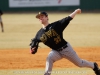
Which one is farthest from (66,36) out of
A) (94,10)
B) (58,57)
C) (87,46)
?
(94,10)

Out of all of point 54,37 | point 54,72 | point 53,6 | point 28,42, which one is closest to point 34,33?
point 28,42

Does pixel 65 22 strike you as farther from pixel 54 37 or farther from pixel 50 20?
pixel 50 20

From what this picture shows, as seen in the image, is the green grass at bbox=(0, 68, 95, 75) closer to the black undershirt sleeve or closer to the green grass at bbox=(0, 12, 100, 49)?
the black undershirt sleeve

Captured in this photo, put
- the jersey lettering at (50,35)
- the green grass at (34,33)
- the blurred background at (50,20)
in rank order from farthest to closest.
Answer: the blurred background at (50,20) < the green grass at (34,33) < the jersey lettering at (50,35)

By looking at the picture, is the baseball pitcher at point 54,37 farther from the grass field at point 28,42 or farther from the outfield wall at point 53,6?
the outfield wall at point 53,6

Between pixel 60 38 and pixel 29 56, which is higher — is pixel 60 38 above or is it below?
above

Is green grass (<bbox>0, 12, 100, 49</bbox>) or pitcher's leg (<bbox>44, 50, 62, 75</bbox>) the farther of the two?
green grass (<bbox>0, 12, 100, 49</bbox>)

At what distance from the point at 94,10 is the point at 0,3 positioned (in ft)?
25.7

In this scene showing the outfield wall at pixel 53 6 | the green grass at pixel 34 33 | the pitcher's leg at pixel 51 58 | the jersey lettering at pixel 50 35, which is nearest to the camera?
the jersey lettering at pixel 50 35

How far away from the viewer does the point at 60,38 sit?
701cm

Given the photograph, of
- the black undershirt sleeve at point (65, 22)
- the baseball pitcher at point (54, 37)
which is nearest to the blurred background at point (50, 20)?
the baseball pitcher at point (54, 37)

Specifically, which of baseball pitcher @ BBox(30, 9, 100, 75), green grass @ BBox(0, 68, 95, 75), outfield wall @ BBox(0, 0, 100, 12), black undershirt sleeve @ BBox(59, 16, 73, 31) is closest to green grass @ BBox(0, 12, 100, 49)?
green grass @ BBox(0, 68, 95, 75)

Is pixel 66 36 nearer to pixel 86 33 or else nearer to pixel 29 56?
pixel 86 33

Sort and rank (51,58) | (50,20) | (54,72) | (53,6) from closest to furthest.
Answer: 1. (51,58)
2. (54,72)
3. (50,20)
4. (53,6)
